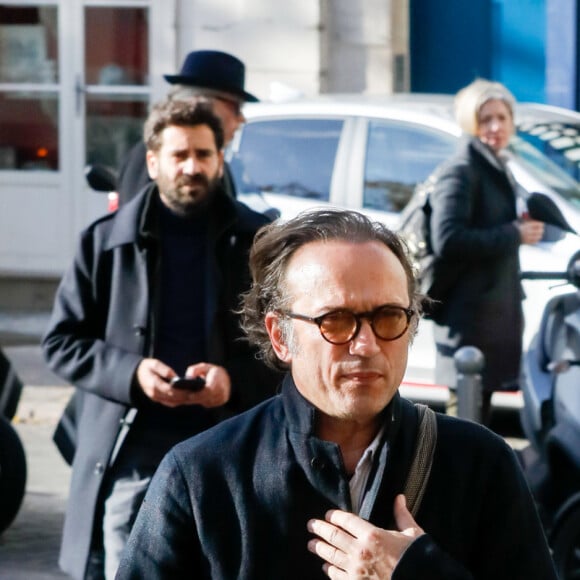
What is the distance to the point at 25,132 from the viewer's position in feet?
41.9

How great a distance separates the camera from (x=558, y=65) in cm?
1248

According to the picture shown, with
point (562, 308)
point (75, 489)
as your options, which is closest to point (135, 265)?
point (75, 489)

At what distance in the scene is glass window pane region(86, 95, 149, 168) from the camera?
12.6 m

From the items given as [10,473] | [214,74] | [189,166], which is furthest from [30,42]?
[189,166]

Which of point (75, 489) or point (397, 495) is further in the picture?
point (75, 489)

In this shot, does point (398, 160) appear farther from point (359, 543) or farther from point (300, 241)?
point (359, 543)

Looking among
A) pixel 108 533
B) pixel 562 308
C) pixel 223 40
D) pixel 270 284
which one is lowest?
pixel 108 533

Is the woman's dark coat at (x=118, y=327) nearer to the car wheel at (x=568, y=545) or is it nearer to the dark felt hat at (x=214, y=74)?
the dark felt hat at (x=214, y=74)

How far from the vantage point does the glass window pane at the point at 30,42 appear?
12.6 meters

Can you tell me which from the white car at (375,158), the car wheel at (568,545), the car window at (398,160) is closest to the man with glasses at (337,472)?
the car wheel at (568,545)

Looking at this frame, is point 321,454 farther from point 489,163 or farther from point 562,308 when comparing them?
point 489,163

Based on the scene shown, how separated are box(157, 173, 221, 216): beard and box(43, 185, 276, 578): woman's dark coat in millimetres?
60

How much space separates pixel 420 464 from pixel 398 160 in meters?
6.10

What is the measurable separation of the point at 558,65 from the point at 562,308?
6915 millimetres
